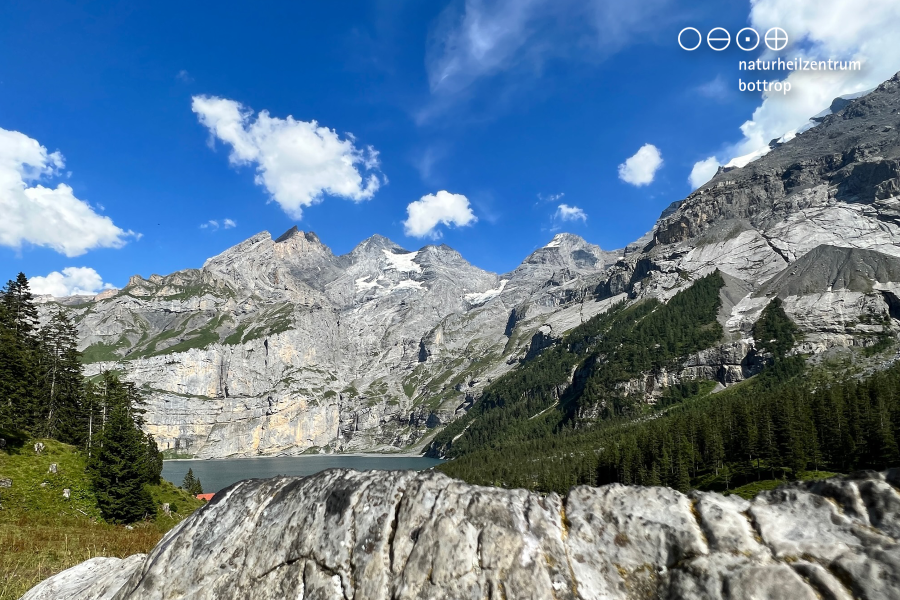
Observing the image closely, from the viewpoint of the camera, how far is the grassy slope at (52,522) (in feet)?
39.4

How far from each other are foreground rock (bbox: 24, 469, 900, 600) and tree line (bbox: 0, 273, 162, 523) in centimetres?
3012

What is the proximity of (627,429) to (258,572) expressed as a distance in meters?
188

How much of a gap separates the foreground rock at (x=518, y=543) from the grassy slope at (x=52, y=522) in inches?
241

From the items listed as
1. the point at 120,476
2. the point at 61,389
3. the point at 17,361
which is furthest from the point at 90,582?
the point at 61,389

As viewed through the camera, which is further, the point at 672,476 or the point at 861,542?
the point at 672,476

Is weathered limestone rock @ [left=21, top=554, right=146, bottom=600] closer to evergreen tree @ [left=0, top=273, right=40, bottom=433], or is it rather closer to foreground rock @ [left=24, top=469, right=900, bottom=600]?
foreground rock @ [left=24, top=469, right=900, bottom=600]

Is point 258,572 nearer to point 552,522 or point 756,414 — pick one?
point 552,522

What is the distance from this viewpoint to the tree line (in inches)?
1230

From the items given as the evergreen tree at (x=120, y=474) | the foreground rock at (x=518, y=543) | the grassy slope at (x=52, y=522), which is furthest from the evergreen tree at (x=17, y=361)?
the foreground rock at (x=518, y=543)

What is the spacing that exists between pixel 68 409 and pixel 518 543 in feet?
204

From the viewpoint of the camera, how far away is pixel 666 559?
5441mm

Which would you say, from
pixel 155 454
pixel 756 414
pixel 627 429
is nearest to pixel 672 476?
pixel 756 414

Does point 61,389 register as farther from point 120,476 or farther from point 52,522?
point 52,522

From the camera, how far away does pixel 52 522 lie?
73.4 ft
